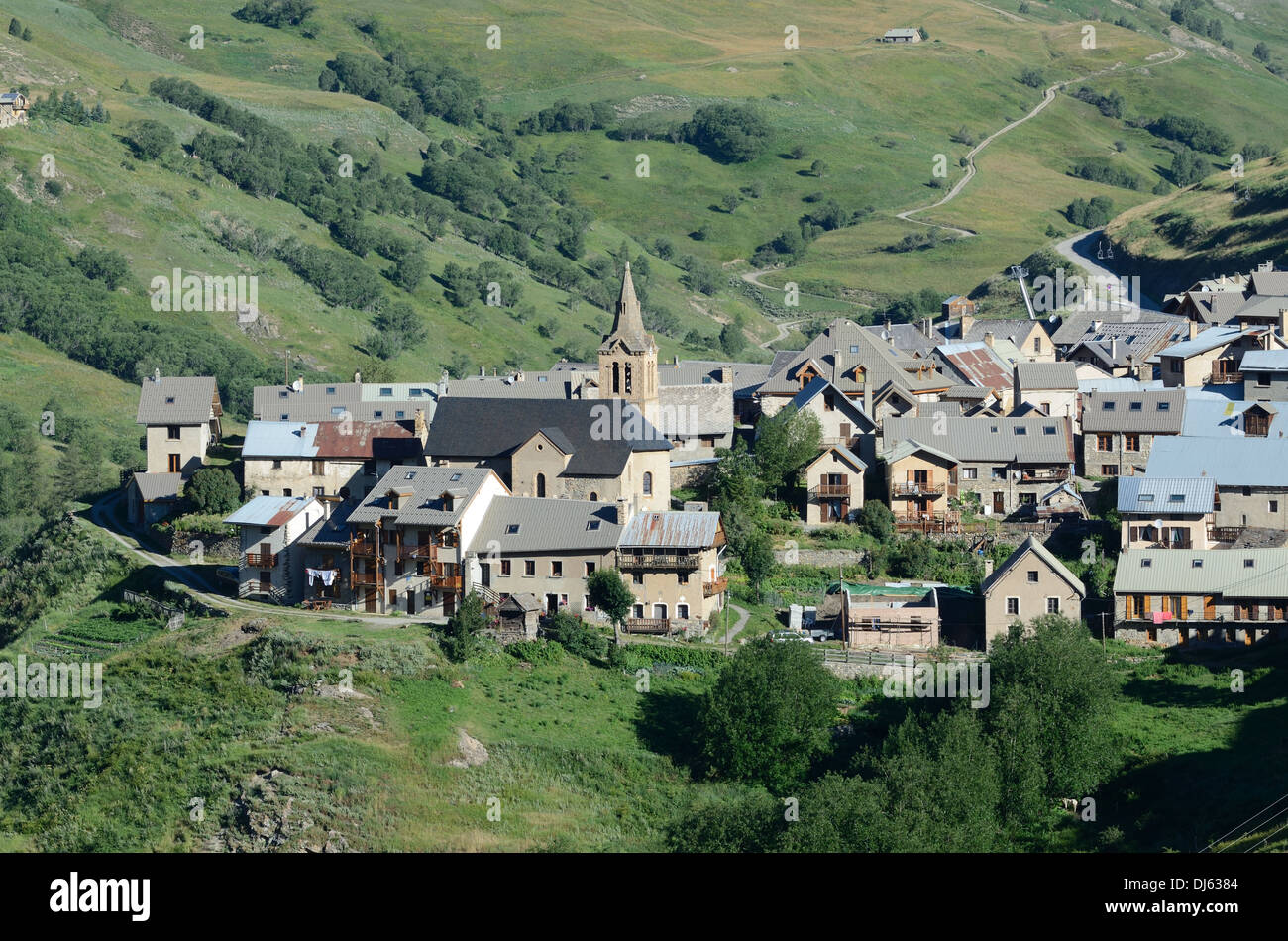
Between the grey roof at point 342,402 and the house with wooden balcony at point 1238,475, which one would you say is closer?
the house with wooden balcony at point 1238,475

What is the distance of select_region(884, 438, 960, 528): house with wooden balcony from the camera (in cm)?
8569

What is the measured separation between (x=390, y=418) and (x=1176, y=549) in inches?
1646

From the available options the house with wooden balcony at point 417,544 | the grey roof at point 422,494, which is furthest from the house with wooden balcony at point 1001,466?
the house with wooden balcony at point 417,544

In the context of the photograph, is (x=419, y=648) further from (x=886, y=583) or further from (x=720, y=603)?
(x=886, y=583)

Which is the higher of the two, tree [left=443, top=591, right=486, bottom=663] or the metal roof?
the metal roof

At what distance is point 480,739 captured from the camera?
68.3 meters

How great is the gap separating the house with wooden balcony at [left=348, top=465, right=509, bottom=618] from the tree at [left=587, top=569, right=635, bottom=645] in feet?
18.6

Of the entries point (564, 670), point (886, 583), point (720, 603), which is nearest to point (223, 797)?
point (564, 670)

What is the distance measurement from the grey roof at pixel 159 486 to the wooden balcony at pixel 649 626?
30.7m

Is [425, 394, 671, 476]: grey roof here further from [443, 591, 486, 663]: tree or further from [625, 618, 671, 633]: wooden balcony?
[443, 591, 486, 663]: tree

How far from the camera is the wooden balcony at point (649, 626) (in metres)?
75.9

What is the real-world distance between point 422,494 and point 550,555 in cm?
693

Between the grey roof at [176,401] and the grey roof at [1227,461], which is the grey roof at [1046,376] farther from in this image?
the grey roof at [176,401]

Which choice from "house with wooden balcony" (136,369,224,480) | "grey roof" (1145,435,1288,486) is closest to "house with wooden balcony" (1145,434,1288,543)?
"grey roof" (1145,435,1288,486)
